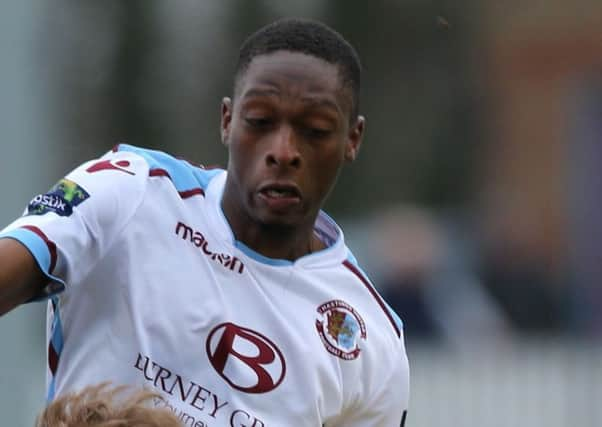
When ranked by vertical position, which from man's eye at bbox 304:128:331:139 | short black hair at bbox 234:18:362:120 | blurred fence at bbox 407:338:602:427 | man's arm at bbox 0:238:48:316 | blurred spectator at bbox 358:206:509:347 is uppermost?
blurred spectator at bbox 358:206:509:347

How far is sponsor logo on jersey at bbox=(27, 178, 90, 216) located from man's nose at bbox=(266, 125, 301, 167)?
1.76 ft

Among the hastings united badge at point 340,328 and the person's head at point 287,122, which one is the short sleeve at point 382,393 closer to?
the hastings united badge at point 340,328

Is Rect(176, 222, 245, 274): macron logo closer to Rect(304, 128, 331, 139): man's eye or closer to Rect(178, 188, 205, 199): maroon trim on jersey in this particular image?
Rect(178, 188, 205, 199): maroon trim on jersey

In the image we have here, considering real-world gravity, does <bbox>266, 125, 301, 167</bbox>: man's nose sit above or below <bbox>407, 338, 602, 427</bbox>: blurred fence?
below

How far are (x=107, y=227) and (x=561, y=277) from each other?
30.2 ft

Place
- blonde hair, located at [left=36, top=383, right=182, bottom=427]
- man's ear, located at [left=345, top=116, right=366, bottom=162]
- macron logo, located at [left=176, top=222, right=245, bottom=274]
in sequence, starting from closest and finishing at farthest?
blonde hair, located at [left=36, top=383, right=182, bottom=427] < macron logo, located at [left=176, top=222, right=245, bottom=274] < man's ear, located at [left=345, top=116, right=366, bottom=162]

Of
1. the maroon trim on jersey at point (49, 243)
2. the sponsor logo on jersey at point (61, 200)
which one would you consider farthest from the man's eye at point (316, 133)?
the maroon trim on jersey at point (49, 243)

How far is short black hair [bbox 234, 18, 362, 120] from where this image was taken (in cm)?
433

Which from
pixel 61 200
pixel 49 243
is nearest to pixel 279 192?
pixel 61 200

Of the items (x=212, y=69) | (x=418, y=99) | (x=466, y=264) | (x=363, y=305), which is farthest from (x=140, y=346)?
(x=418, y=99)

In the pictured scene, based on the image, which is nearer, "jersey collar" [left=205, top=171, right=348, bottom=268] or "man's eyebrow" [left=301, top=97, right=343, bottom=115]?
"man's eyebrow" [left=301, top=97, right=343, bottom=115]

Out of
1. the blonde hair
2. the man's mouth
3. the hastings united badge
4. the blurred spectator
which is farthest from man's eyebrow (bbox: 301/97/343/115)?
the blurred spectator

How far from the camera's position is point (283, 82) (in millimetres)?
4242

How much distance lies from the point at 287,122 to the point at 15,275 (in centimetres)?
95
